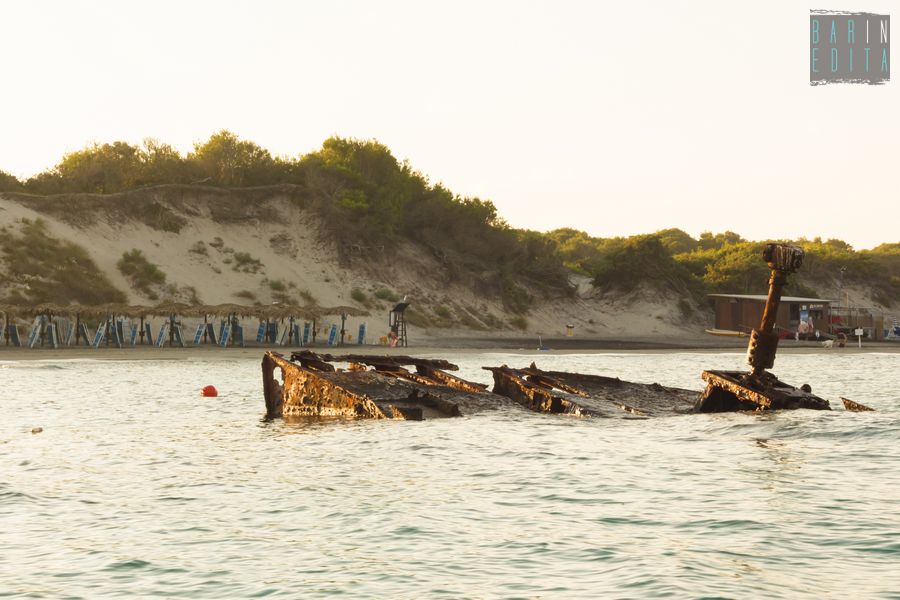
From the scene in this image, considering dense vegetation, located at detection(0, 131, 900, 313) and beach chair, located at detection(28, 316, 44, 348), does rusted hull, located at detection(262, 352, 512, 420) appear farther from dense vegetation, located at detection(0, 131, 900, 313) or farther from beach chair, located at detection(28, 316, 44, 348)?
dense vegetation, located at detection(0, 131, 900, 313)

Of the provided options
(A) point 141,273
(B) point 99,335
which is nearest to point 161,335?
(B) point 99,335

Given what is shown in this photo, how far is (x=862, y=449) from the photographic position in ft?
47.2

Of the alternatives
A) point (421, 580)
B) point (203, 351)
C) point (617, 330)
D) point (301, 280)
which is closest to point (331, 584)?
point (421, 580)

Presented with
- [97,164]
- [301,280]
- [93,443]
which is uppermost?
[97,164]

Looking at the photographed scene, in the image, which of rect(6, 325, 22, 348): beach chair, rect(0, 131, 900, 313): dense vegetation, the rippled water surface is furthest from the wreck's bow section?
rect(0, 131, 900, 313): dense vegetation

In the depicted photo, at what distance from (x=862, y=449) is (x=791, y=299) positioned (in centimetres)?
5511

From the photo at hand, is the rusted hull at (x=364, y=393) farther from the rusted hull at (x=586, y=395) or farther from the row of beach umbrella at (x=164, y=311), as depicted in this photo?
the row of beach umbrella at (x=164, y=311)

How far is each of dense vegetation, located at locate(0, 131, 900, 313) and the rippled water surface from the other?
4941 centimetres

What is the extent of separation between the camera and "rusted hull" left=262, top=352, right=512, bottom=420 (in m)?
17.1

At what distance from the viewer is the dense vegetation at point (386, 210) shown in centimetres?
6638

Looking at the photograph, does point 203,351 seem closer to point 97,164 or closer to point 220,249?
point 220,249

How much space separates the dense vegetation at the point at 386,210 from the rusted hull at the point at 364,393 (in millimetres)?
46187

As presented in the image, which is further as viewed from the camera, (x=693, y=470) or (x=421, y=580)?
(x=693, y=470)

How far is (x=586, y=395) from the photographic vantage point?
1902cm
